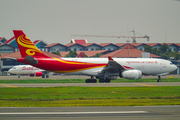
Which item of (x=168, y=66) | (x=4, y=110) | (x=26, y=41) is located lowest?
(x=4, y=110)

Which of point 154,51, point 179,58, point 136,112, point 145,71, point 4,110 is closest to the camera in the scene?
point 136,112

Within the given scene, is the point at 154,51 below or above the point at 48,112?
above

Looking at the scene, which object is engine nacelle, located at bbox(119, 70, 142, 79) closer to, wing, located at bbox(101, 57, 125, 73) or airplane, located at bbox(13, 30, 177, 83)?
airplane, located at bbox(13, 30, 177, 83)

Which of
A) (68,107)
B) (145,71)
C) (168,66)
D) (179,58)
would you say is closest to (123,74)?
(145,71)

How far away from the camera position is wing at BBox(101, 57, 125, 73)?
42656 millimetres

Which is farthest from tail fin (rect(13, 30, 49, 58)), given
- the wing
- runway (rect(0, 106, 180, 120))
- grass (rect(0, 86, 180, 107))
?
runway (rect(0, 106, 180, 120))

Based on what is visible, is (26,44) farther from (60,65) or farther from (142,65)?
(142,65)

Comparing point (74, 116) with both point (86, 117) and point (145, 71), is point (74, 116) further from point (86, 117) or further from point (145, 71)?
point (145, 71)

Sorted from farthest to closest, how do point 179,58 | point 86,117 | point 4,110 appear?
point 179,58, point 4,110, point 86,117

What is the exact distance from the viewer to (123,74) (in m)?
42.3

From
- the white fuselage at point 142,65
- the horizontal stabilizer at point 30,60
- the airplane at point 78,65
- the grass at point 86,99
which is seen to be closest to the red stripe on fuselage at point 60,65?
the airplane at point 78,65

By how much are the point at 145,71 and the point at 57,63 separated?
14289 millimetres

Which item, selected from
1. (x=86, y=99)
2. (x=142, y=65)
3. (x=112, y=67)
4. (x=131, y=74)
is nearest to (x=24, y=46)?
(x=112, y=67)

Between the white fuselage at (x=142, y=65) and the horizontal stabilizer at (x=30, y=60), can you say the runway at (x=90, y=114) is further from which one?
the white fuselage at (x=142, y=65)
